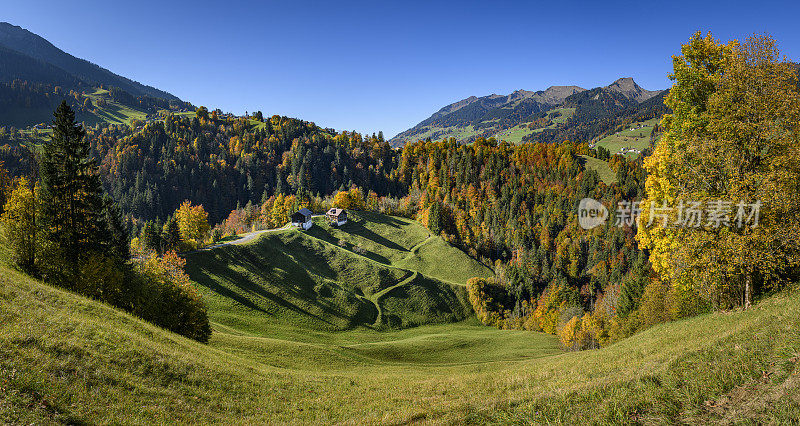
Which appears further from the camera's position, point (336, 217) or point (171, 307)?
point (336, 217)

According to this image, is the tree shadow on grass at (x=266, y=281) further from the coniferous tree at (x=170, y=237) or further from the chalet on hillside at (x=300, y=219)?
the chalet on hillside at (x=300, y=219)

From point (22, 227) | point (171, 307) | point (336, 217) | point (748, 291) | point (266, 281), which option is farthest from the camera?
point (336, 217)

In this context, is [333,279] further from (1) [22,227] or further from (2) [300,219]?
(1) [22,227]

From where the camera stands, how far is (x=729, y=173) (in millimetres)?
19750

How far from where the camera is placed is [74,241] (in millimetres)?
38188

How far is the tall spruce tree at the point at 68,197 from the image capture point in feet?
118

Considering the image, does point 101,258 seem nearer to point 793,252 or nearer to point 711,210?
point 711,210

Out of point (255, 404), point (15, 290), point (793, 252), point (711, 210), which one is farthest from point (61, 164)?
point (793, 252)

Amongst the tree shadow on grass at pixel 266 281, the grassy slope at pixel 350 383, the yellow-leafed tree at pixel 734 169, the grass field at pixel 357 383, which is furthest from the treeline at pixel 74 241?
the yellow-leafed tree at pixel 734 169

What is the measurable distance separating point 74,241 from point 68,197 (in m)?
4.93

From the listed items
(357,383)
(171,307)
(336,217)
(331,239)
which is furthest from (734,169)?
(336,217)

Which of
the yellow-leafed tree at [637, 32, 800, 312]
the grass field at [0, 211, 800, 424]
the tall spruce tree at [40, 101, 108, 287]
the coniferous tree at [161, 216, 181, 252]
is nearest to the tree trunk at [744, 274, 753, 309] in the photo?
the yellow-leafed tree at [637, 32, 800, 312]

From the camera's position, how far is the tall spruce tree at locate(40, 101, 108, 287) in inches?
1411

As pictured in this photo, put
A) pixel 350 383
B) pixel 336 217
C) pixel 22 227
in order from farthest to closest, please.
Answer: pixel 336 217, pixel 22 227, pixel 350 383
